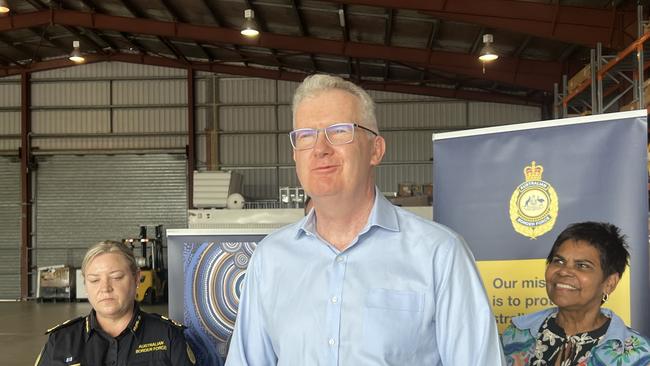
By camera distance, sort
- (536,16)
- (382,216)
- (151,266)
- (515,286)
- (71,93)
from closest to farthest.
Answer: (382,216), (515,286), (536,16), (151,266), (71,93)

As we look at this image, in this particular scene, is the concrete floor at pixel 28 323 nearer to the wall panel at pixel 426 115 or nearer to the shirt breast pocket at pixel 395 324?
the wall panel at pixel 426 115

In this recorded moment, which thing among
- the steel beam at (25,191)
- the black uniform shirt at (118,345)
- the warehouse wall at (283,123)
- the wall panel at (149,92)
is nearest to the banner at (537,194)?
the black uniform shirt at (118,345)

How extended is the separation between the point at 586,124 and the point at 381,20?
9373 millimetres

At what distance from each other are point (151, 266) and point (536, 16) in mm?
10412

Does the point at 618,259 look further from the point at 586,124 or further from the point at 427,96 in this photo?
the point at 427,96

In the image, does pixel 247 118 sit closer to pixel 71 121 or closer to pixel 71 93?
pixel 71 121

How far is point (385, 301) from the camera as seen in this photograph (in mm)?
1582

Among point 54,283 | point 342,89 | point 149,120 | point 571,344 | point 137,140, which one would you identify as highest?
point 149,120

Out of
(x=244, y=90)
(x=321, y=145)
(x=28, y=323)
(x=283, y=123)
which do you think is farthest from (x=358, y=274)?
(x=244, y=90)

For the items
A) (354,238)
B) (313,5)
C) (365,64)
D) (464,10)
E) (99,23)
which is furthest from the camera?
(365,64)

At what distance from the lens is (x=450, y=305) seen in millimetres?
1537

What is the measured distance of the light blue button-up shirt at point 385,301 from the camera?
153 cm

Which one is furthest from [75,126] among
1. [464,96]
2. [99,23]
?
[464,96]

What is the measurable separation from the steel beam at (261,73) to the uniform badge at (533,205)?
516 inches
